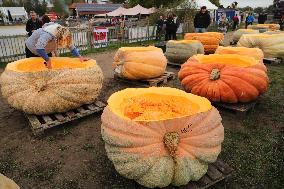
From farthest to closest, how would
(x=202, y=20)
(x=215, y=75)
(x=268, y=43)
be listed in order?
(x=202, y=20) < (x=268, y=43) < (x=215, y=75)

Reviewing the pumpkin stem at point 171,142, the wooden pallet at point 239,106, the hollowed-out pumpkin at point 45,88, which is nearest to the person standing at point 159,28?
the wooden pallet at point 239,106

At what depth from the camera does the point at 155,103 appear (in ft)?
12.5

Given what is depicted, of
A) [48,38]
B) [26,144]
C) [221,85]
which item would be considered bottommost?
[26,144]

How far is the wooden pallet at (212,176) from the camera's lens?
3.02 metres

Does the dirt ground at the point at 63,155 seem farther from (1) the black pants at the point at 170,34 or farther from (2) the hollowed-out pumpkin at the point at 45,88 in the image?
(1) the black pants at the point at 170,34

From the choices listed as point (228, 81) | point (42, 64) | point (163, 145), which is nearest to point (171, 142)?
point (163, 145)

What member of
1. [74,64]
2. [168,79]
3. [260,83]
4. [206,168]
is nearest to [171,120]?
[206,168]

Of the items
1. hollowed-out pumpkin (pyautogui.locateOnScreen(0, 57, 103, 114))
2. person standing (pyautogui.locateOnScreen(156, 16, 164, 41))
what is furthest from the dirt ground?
person standing (pyautogui.locateOnScreen(156, 16, 164, 41))

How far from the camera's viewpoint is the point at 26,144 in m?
4.12

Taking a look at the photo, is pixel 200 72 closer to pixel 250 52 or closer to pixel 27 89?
pixel 250 52

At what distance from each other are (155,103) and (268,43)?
6291mm

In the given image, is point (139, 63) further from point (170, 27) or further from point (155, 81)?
point (170, 27)

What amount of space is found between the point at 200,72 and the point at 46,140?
2831 millimetres

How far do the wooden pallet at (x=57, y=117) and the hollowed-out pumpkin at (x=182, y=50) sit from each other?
12.1 feet
